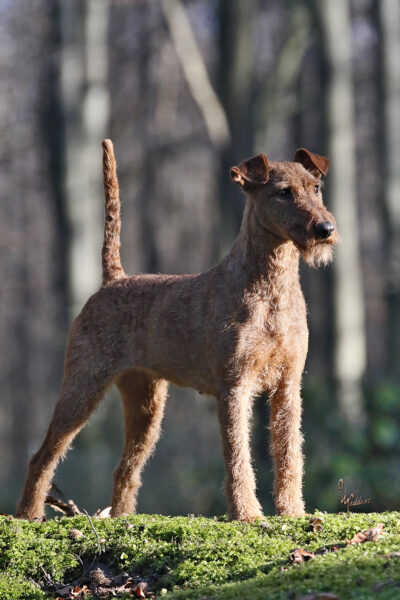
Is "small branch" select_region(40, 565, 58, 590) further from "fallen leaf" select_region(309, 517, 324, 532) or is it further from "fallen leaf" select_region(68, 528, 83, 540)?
"fallen leaf" select_region(309, 517, 324, 532)

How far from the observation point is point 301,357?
4.91 m

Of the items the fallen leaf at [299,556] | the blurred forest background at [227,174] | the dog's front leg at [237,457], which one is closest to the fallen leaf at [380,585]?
the fallen leaf at [299,556]

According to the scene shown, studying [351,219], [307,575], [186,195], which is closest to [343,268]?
[351,219]

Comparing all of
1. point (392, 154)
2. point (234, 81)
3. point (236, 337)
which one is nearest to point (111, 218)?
point (236, 337)

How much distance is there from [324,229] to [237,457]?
1.42m

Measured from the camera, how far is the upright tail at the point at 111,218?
19.5ft

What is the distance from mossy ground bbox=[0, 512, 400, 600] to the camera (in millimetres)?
3518

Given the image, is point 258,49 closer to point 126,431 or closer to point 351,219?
point 351,219

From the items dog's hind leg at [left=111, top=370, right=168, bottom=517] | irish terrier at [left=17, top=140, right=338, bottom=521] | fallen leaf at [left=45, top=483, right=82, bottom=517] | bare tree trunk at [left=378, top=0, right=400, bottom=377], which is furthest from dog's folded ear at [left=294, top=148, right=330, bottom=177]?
bare tree trunk at [left=378, top=0, right=400, bottom=377]

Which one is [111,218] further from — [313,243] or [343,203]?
[343,203]

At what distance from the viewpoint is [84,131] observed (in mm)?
12625

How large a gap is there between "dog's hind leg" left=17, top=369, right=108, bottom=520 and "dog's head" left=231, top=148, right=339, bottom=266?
5.80 feet

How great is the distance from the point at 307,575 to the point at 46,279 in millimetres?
25594

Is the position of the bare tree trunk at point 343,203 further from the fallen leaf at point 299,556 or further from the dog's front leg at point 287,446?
the fallen leaf at point 299,556
